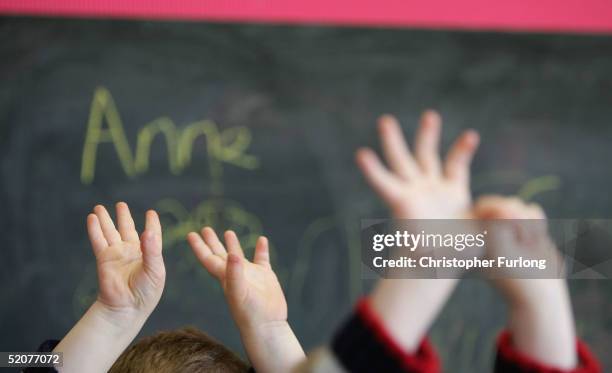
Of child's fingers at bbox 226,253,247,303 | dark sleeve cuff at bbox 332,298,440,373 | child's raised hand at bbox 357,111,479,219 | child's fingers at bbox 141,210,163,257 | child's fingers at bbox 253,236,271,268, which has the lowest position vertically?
dark sleeve cuff at bbox 332,298,440,373

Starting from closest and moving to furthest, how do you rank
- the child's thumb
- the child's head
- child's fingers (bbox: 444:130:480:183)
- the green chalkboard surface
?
child's fingers (bbox: 444:130:480:183)
the child's thumb
the child's head
the green chalkboard surface

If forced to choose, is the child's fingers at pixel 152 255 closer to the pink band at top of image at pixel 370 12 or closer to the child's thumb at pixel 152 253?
the child's thumb at pixel 152 253

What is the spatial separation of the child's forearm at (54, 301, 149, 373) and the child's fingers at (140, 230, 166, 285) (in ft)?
0.15

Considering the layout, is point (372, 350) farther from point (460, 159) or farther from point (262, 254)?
point (262, 254)

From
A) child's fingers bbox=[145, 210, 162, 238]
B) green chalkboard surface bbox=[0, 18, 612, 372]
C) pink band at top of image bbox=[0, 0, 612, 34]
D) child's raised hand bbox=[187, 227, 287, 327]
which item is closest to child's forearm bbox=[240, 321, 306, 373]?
child's raised hand bbox=[187, 227, 287, 327]

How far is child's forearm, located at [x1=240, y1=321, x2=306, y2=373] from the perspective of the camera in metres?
0.63

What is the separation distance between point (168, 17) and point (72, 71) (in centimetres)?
22

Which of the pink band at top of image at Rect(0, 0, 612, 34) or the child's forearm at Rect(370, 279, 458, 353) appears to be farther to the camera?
the pink band at top of image at Rect(0, 0, 612, 34)

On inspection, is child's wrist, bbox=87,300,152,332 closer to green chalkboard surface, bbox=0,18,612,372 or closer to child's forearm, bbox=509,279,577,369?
child's forearm, bbox=509,279,577,369

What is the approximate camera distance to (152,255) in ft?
1.99

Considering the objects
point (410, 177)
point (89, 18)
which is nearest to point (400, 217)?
point (410, 177)

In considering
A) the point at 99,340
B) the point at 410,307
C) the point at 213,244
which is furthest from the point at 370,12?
the point at 410,307

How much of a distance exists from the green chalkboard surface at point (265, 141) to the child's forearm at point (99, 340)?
871 millimetres

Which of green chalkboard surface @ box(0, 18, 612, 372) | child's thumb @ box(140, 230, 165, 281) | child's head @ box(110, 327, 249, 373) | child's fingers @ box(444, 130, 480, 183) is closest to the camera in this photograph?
child's fingers @ box(444, 130, 480, 183)
